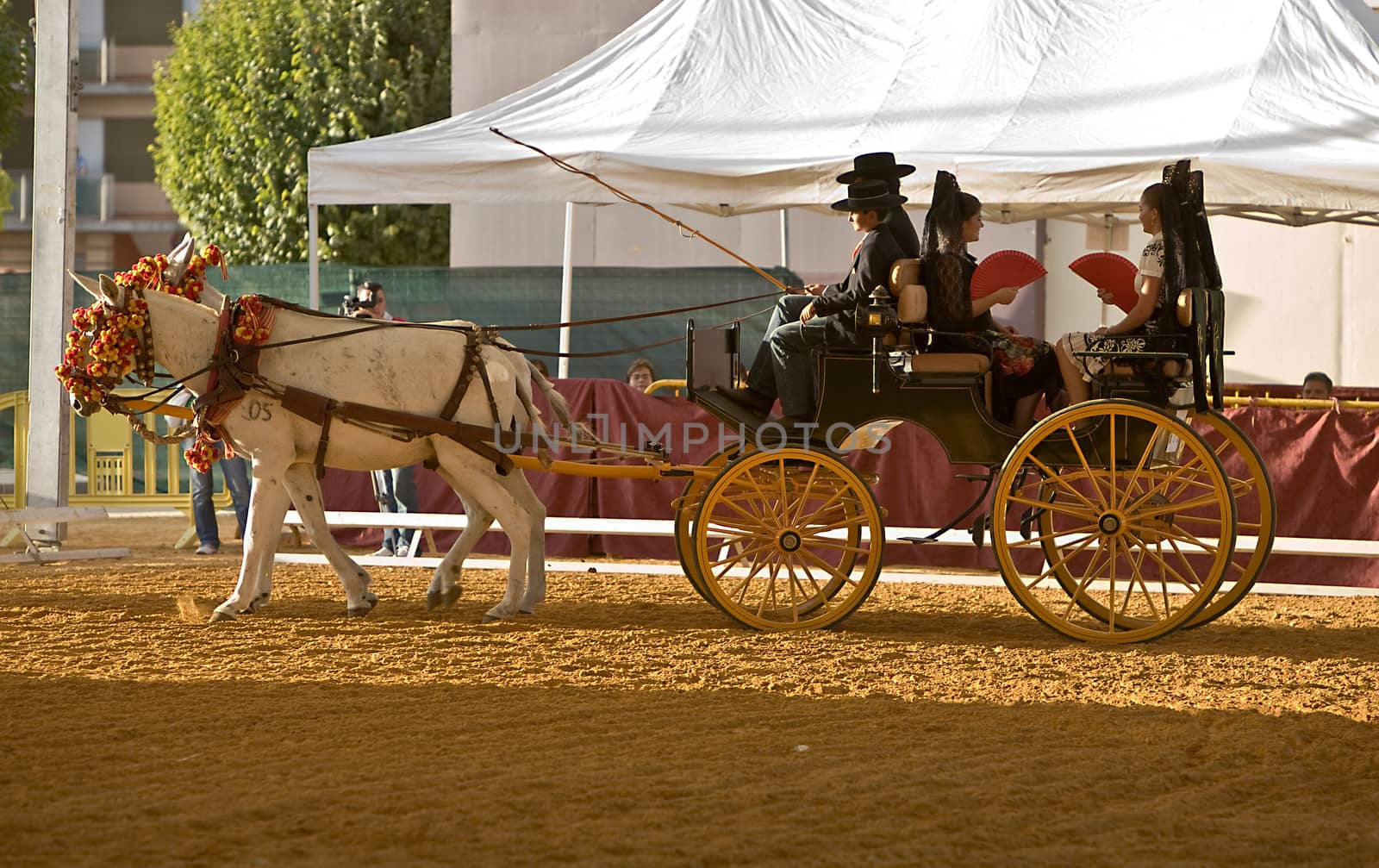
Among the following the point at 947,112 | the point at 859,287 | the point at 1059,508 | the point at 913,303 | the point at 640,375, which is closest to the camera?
the point at 1059,508

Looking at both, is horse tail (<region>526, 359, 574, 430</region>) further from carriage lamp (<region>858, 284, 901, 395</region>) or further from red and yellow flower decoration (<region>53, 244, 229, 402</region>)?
red and yellow flower decoration (<region>53, 244, 229, 402</region>)

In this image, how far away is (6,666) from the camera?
6.93 m

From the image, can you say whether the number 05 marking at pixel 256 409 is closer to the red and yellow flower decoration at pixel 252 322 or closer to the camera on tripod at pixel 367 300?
the red and yellow flower decoration at pixel 252 322

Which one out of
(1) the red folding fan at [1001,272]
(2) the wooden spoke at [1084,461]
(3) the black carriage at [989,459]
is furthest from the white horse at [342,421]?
(2) the wooden spoke at [1084,461]

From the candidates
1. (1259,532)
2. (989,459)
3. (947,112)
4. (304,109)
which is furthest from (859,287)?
(304,109)

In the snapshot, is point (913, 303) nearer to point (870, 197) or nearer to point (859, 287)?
point (859, 287)

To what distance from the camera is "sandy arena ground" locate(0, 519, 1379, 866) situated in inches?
169

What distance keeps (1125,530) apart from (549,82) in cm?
685

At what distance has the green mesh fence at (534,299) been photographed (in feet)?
49.4

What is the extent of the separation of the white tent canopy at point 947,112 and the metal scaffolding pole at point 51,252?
254cm

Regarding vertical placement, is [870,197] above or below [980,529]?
above

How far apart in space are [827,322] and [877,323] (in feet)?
1.10

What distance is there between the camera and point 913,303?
7.44m

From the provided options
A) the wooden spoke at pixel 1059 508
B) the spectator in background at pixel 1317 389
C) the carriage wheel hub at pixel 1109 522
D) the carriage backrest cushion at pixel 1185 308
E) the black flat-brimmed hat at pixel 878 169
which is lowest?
the carriage wheel hub at pixel 1109 522
